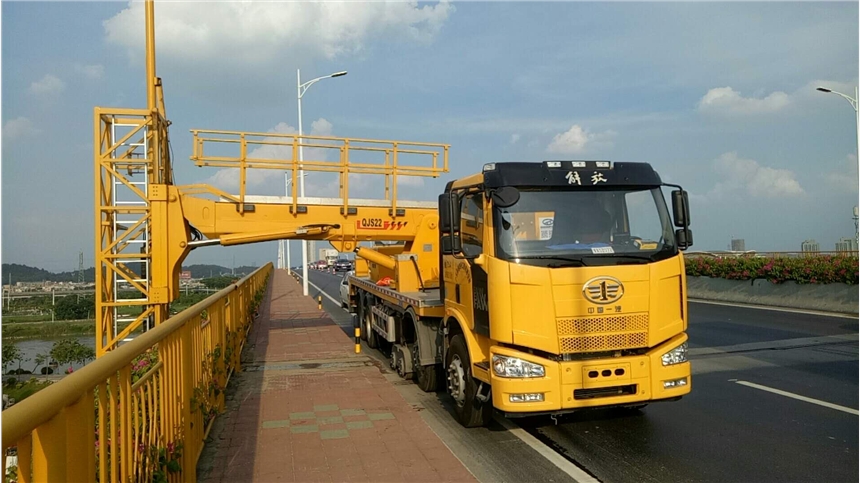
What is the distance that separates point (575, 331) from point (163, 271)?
276 inches

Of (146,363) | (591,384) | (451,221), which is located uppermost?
(451,221)

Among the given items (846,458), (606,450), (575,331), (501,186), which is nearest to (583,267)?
(575,331)

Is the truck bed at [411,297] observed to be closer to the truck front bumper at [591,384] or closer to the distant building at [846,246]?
the truck front bumper at [591,384]

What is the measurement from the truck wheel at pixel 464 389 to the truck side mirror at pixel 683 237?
95.2 inches

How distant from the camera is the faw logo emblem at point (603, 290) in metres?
5.74

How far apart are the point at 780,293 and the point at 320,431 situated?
16.8m

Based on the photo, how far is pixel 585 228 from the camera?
6.25 m

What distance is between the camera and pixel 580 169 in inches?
252

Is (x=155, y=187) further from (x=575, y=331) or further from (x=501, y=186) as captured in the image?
(x=575, y=331)

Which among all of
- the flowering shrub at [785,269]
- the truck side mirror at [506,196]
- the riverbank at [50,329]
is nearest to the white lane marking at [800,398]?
the truck side mirror at [506,196]

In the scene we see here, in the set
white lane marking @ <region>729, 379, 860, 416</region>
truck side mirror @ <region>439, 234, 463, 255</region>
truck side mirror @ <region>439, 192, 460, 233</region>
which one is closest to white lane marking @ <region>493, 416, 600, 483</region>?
truck side mirror @ <region>439, 234, 463, 255</region>

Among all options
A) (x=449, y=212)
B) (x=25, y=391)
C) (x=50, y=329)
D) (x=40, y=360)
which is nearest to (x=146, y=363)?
(x=25, y=391)

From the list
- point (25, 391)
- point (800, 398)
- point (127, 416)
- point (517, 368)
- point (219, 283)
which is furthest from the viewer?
point (219, 283)

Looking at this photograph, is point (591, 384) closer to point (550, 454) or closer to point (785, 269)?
point (550, 454)
